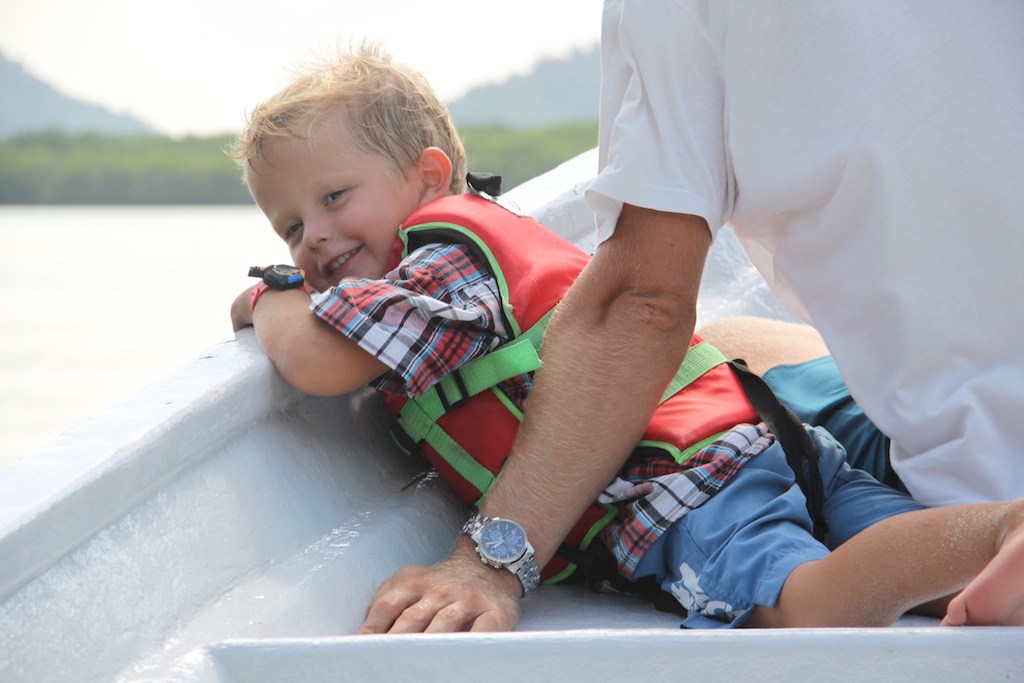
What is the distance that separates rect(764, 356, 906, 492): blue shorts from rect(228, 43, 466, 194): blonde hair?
544 mm

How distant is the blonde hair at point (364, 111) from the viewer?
1.47 metres

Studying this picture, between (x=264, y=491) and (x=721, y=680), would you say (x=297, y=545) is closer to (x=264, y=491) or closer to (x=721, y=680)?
(x=264, y=491)

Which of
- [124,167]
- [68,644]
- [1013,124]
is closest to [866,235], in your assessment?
[1013,124]

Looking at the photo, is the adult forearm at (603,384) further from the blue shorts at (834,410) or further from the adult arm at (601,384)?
the blue shorts at (834,410)

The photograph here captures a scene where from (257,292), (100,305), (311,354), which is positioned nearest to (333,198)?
(257,292)

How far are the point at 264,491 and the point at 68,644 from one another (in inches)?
13.6

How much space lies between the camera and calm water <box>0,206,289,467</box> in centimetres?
347

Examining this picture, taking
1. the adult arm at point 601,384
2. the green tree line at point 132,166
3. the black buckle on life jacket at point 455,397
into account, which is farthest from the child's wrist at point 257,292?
the green tree line at point 132,166

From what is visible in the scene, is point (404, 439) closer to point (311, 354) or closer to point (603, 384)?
point (311, 354)

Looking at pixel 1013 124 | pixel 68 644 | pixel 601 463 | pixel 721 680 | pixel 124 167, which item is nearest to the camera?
pixel 721 680

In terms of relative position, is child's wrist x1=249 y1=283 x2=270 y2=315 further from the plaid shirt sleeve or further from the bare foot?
the bare foot

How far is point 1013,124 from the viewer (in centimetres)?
107

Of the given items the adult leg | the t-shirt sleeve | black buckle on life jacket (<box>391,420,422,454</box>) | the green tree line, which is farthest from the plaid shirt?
the green tree line

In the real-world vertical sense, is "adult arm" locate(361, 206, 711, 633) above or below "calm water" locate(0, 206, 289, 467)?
above
